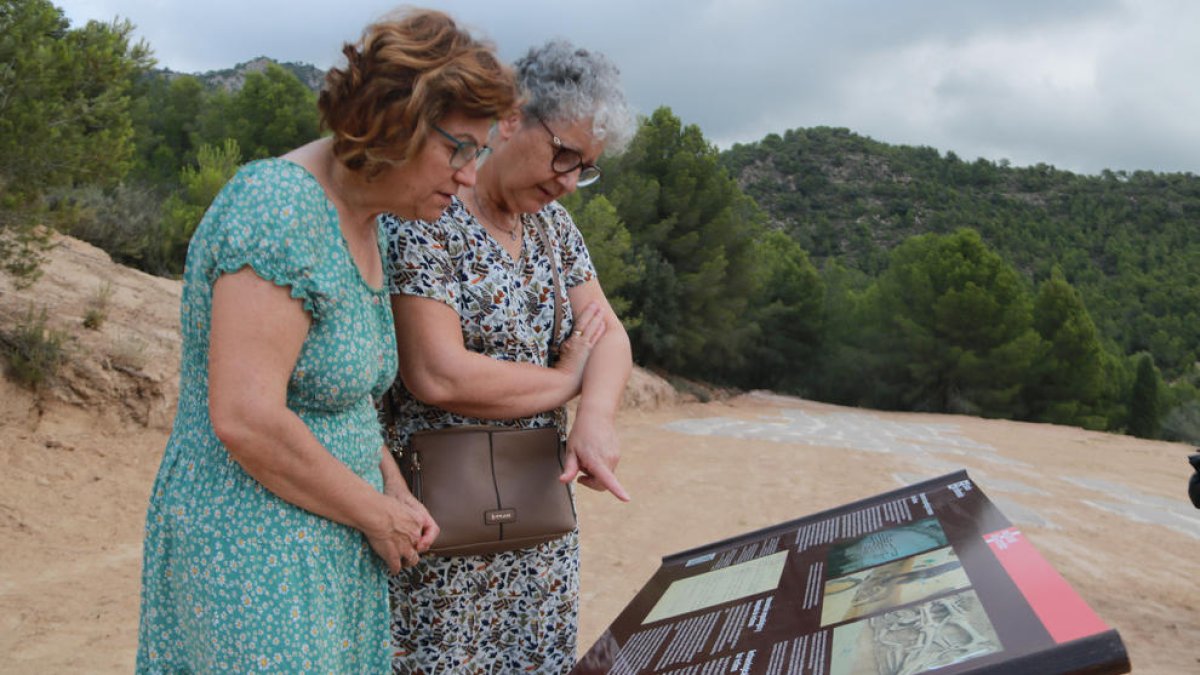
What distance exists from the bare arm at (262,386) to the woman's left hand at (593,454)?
1.78 ft

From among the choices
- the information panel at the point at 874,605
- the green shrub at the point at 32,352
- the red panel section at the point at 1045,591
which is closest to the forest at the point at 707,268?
the green shrub at the point at 32,352

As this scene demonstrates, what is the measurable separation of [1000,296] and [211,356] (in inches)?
1102

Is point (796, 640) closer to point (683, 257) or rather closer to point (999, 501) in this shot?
point (999, 501)

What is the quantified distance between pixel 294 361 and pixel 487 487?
523mm

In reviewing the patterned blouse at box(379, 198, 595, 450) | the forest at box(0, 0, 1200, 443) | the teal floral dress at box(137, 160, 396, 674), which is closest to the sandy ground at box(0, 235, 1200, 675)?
the forest at box(0, 0, 1200, 443)

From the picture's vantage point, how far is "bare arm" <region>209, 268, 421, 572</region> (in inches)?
50.8

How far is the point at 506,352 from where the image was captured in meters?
1.83

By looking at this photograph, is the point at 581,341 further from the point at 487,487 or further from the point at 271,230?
the point at 271,230

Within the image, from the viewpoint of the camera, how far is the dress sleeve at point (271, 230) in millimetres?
1305

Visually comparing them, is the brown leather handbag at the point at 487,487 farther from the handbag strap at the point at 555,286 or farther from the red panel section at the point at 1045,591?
the red panel section at the point at 1045,591

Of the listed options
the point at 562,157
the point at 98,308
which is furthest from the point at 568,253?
the point at 98,308

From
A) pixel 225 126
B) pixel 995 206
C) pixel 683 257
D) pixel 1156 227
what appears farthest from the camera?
pixel 995 206

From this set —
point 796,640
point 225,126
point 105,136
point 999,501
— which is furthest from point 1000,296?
point 796,640

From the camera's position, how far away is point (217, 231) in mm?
1323
